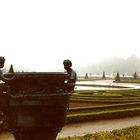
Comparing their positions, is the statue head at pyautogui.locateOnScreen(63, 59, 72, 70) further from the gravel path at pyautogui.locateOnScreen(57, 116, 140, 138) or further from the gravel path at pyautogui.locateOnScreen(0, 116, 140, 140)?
the gravel path at pyautogui.locateOnScreen(57, 116, 140, 138)

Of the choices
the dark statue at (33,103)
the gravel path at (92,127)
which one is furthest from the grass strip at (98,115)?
the dark statue at (33,103)

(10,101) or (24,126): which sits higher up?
(10,101)

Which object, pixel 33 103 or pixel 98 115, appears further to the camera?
pixel 98 115

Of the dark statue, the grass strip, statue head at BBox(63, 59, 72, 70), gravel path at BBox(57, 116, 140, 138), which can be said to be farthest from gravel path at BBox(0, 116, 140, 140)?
the dark statue

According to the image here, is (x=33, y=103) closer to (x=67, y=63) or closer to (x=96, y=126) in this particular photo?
(x=67, y=63)

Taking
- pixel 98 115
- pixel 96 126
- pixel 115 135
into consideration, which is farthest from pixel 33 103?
pixel 98 115

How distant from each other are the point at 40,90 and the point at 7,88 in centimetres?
51

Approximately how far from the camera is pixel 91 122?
48.4 feet

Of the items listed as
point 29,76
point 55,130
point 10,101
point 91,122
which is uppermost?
point 29,76

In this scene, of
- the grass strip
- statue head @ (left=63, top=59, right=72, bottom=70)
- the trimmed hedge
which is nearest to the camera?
statue head @ (left=63, top=59, right=72, bottom=70)

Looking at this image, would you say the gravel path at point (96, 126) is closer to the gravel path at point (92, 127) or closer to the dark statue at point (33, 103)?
the gravel path at point (92, 127)

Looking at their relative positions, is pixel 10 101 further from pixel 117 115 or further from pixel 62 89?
pixel 117 115

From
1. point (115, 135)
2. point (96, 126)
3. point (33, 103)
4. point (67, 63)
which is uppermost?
point (67, 63)

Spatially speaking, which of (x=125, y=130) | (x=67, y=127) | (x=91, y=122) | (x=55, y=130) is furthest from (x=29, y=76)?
(x=91, y=122)
